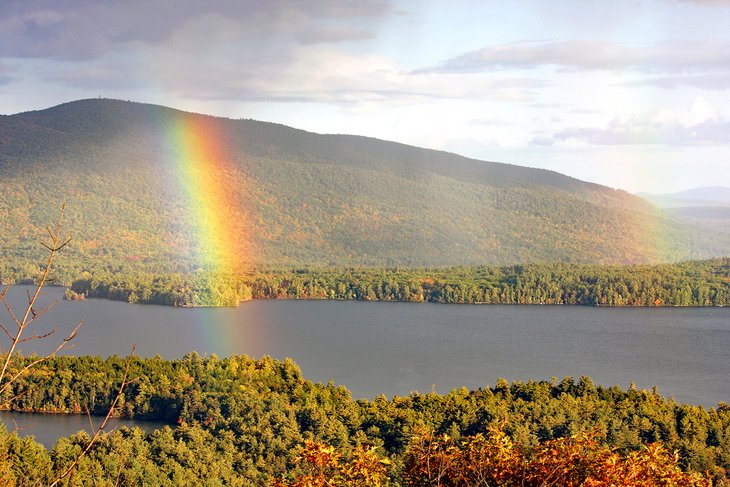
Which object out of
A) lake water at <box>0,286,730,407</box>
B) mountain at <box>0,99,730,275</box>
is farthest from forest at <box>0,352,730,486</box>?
mountain at <box>0,99,730,275</box>

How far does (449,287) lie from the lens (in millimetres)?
84250

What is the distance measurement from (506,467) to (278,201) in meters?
131

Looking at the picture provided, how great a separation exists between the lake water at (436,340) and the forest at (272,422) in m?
7.64

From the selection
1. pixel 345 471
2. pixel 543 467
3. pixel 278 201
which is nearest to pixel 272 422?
pixel 345 471

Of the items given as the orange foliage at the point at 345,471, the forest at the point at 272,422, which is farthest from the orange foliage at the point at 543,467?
the forest at the point at 272,422

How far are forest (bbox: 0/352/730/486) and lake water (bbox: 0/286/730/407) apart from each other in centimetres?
764

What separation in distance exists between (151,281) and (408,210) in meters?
60.1

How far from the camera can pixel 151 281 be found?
85.7 metres

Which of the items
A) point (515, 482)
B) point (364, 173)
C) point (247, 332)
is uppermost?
point (364, 173)

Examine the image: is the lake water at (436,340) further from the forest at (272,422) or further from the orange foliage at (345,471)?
the orange foliage at (345,471)

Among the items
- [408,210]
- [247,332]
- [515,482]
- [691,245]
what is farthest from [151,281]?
[691,245]

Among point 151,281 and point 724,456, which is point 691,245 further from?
point 724,456

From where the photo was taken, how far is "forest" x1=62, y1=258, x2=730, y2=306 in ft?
263

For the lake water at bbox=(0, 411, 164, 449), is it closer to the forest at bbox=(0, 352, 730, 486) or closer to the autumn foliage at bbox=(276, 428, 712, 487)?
the forest at bbox=(0, 352, 730, 486)
